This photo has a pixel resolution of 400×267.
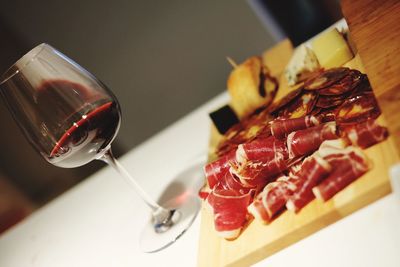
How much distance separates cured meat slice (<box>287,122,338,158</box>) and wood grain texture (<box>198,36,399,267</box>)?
86 mm

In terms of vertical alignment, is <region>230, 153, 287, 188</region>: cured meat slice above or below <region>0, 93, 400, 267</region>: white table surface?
above

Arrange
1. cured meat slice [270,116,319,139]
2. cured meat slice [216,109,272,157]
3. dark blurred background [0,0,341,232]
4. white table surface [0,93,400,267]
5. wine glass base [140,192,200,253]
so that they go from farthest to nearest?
dark blurred background [0,0,341,232]
cured meat slice [216,109,272,157]
wine glass base [140,192,200,253]
cured meat slice [270,116,319,139]
white table surface [0,93,400,267]

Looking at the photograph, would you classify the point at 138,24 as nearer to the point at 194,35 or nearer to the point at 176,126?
the point at 194,35

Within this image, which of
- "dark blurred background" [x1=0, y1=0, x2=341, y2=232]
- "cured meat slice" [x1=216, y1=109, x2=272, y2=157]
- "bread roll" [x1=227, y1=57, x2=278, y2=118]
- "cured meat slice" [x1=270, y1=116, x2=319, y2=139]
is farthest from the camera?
"dark blurred background" [x1=0, y1=0, x2=341, y2=232]

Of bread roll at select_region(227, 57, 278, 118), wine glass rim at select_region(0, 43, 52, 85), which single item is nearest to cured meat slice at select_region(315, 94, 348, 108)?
bread roll at select_region(227, 57, 278, 118)

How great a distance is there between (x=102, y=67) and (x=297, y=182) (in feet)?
6.61

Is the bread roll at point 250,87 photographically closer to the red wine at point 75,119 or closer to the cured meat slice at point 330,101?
the cured meat slice at point 330,101

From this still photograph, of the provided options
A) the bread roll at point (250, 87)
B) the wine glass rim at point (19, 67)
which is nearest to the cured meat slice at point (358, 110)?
the bread roll at point (250, 87)

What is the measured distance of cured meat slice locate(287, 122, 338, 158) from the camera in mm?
732

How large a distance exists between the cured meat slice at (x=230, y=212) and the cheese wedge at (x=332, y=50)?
493mm

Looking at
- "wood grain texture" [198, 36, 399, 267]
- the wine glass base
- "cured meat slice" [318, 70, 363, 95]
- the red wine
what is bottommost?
the wine glass base

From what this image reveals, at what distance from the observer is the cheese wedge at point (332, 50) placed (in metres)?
1.04

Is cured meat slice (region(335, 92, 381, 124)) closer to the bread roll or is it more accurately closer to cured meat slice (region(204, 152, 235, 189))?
cured meat slice (region(204, 152, 235, 189))

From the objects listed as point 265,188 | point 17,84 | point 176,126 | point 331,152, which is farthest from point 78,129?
point 176,126
